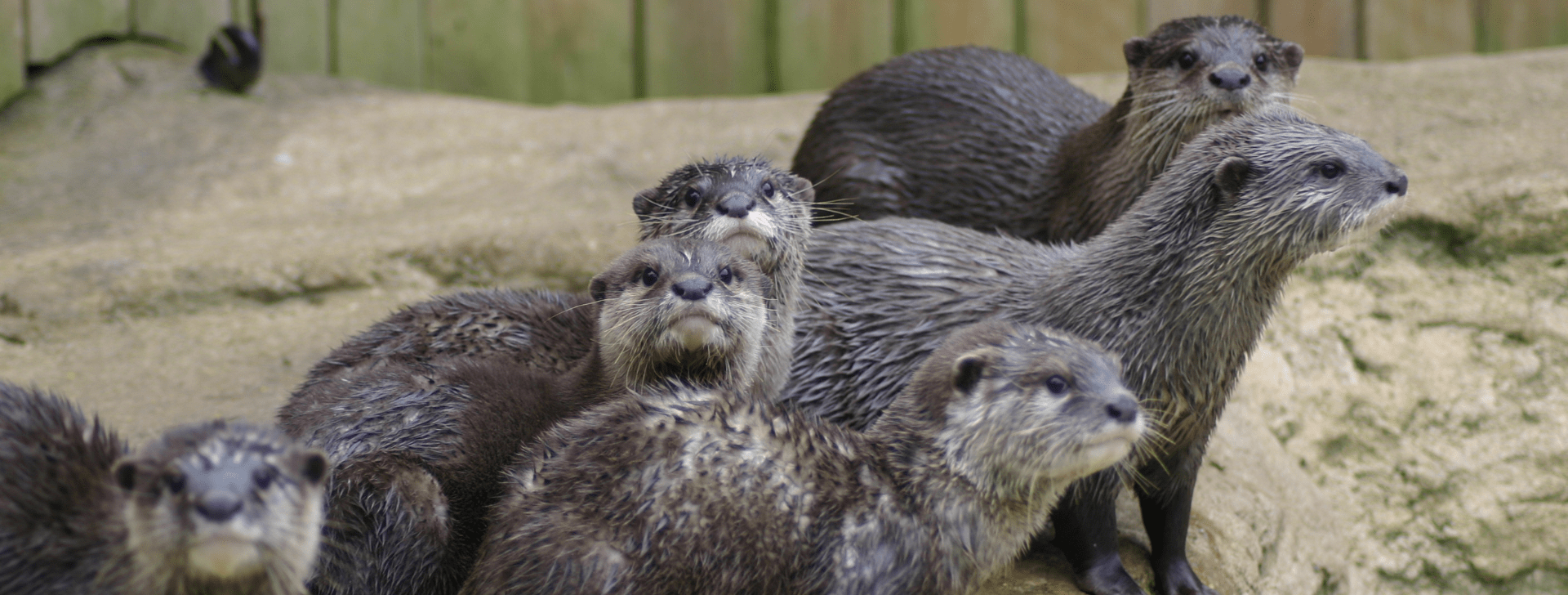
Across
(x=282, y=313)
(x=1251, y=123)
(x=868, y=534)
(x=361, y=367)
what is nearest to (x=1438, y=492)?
(x=1251, y=123)

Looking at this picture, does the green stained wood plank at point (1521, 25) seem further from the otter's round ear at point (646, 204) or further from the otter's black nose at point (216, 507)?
the otter's black nose at point (216, 507)

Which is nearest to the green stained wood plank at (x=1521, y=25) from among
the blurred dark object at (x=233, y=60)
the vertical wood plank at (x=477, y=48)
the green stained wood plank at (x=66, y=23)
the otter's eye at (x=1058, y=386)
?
the vertical wood plank at (x=477, y=48)

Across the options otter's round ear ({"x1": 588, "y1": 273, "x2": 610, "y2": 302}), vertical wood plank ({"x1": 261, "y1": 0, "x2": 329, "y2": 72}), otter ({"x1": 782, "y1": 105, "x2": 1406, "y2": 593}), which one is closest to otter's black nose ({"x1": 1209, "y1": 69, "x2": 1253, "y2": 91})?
otter ({"x1": 782, "y1": 105, "x2": 1406, "y2": 593})

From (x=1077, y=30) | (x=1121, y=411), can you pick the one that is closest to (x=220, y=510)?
(x=1121, y=411)

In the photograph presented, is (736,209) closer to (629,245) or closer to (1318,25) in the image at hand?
(629,245)

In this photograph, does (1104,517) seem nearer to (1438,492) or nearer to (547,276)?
(1438,492)

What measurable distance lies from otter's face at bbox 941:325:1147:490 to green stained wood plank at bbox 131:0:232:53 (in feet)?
15.3

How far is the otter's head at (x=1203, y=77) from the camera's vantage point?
129 inches

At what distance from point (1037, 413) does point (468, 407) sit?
1.19 m

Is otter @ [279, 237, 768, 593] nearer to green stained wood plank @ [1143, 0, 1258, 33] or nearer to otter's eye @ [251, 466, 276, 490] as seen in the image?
otter's eye @ [251, 466, 276, 490]

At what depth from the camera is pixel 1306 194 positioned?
2.55 m

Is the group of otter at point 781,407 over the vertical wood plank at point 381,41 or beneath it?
beneath

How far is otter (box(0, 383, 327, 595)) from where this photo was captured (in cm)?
171

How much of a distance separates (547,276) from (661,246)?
5.35 feet
